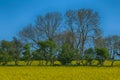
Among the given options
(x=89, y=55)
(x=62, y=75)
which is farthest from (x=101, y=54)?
(x=62, y=75)

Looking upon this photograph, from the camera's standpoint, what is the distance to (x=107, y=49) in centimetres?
6650

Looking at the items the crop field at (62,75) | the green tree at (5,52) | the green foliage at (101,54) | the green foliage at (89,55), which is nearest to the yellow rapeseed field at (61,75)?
the crop field at (62,75)

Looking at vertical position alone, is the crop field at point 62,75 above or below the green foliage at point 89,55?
below

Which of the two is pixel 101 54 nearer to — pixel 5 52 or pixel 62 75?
pixel 5 52

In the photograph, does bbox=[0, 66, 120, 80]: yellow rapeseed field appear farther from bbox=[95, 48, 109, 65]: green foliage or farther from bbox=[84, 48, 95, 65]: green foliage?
bbox=[95, 48, 109, 65]: green foliage

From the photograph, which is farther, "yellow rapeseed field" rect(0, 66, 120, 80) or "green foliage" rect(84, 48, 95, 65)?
"green foliage" rect(84, 48, 95, 65)

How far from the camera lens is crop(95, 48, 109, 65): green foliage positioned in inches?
Result: 2539

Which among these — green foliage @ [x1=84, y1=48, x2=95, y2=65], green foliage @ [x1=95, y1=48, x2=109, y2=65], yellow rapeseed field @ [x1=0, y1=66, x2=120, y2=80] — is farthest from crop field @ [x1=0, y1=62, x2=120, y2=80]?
green foliage @ [x1=95, y1=48, x2=109, y2=65]

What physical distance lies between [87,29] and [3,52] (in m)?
17.5

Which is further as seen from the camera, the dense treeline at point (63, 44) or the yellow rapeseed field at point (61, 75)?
the dense treeline at point (63, 44)

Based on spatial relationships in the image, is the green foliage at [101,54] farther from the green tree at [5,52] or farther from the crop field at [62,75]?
the crop field at [62,75]

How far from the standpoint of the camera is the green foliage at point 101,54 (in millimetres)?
64500

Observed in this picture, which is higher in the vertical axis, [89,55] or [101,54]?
[101,54]

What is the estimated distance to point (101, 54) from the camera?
2562 inches
